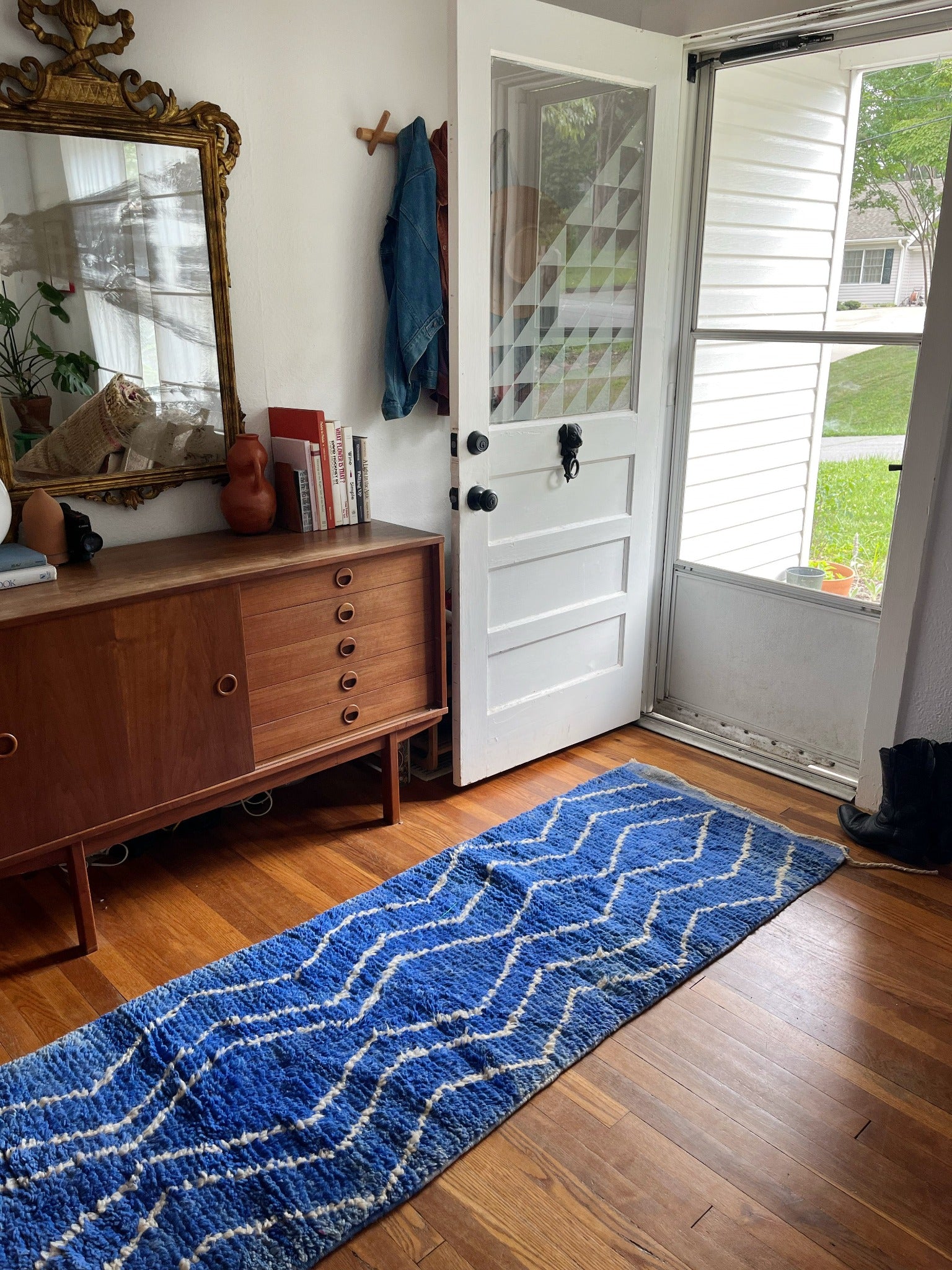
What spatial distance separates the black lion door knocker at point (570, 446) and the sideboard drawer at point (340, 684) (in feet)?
2.20

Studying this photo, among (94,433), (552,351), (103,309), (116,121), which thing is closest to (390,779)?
(94,433)

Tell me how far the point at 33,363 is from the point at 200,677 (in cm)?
82

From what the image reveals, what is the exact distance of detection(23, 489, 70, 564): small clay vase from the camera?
2.16 meters

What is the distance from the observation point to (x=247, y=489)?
8.13ft

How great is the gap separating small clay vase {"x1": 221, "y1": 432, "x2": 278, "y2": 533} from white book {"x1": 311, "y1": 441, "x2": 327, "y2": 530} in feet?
0.40

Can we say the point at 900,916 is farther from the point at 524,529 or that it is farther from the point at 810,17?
the point at 810,17

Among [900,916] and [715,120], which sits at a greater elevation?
[715,120]

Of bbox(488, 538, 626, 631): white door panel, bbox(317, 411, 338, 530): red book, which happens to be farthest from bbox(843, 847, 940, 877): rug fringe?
bbox(317, 411, 338, 530): red book

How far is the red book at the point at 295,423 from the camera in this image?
2516 mm

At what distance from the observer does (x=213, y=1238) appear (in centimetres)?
148

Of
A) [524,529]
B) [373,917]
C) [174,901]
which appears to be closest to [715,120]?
[524,529]

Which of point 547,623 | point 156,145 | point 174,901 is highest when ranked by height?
point 156,145

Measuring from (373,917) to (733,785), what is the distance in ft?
4.10

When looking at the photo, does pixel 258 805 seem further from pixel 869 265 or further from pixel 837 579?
pixel 869 265
